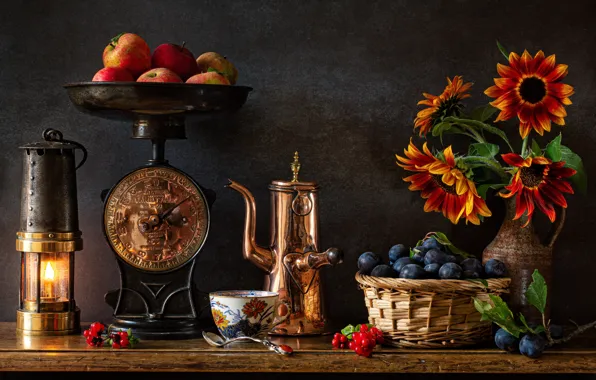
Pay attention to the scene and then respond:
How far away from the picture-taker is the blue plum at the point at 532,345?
162 centimetres

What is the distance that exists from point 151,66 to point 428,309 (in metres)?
0.79

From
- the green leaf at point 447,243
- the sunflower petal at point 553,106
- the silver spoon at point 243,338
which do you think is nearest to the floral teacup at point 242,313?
the silver spoon at point 243,338

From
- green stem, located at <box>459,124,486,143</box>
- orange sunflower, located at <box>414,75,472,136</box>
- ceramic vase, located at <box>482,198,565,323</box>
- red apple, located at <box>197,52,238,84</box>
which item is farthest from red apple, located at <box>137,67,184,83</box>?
ceramic vase, located at <box>482,198,565,323</box>

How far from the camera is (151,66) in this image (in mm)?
1840

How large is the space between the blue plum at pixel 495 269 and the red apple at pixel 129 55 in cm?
84

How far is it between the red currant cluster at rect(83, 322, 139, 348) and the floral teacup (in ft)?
0.59

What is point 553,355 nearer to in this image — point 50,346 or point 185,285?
point 185,285

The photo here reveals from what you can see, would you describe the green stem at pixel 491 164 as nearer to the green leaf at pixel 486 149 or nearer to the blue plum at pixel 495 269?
the green leaf at pixel 486 149

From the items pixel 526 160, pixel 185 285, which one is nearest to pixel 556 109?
pixel 526 160

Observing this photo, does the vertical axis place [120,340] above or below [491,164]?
below

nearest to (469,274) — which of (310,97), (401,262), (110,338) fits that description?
(401,262)

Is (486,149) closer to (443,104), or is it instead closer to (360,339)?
(443,104)

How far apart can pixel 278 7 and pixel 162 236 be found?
A: 25.8 inches

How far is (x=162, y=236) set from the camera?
6.08 feet
